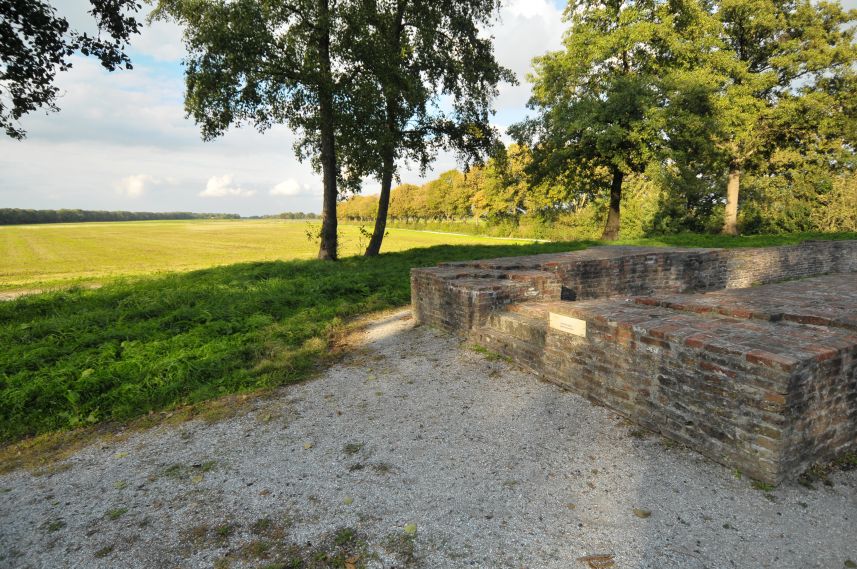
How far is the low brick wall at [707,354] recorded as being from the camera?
3271 mm

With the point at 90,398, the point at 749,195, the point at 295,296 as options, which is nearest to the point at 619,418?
the point at 90,398

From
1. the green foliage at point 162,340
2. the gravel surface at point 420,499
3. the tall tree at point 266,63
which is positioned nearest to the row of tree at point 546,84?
the tall tree at point 266,63

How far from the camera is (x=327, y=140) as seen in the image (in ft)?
51.5

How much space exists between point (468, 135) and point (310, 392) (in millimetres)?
14513

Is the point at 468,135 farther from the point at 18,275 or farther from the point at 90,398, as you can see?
the point at 18,275

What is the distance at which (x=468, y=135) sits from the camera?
17.6 metres

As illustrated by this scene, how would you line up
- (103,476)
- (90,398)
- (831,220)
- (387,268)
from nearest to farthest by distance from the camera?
(103,476) < (90,398) < (387,268) < (831,220)

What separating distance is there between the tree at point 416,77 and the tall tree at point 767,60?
495 inches

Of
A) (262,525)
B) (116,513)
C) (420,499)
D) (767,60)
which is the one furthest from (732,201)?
(116,513)

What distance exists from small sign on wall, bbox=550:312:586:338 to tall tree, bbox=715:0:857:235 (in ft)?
71.0

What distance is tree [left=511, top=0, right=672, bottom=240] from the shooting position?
20.0m

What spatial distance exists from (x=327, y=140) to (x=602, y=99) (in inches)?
525

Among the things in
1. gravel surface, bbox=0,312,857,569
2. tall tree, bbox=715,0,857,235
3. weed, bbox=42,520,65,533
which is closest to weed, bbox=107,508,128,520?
gravel surface, bbox=0,312,857,569

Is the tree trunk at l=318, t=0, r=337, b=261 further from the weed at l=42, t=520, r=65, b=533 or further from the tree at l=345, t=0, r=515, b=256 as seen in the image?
the weed at l=42, t=520, r=65, b=533
